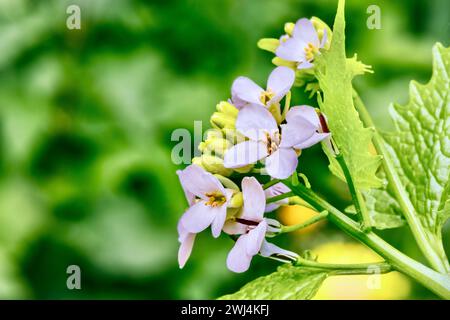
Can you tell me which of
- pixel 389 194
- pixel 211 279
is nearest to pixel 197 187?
pixel 389 194

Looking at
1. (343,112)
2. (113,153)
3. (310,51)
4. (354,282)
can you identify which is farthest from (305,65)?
(113,153)

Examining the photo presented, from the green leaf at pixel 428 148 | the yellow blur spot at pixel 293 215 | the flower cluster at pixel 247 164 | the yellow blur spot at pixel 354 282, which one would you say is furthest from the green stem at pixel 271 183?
the yellow blur spot at pixel 293 215

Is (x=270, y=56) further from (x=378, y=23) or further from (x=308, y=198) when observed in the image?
(x=308, y=198)

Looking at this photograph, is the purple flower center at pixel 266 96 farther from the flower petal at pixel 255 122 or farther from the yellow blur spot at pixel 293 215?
the yellow blur spot at pixel 293 215

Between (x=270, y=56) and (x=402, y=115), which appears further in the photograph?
(x=270, y=56)

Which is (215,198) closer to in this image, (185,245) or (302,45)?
(185,245)

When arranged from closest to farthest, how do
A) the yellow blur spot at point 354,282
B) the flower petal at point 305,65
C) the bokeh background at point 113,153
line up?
the flower petal at point 305,65, the yellow blur spot at point 354,282, the bokeh background at point 113,153

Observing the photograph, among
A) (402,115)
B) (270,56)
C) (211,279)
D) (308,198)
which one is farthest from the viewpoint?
(270,56)
